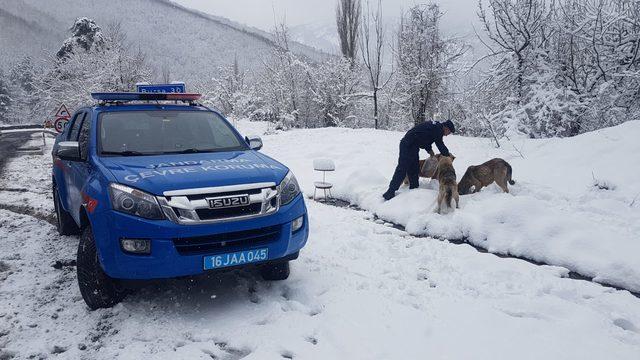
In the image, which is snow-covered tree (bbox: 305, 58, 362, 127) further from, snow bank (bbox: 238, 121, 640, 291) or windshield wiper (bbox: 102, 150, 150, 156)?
windshield wiper (bbox: 102, 150, 150, 156)

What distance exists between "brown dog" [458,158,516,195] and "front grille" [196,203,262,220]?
15.3 ft

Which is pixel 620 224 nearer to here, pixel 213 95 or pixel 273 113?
pixel 273 113

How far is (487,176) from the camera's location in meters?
6.86

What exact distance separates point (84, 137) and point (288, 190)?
7.94 ft

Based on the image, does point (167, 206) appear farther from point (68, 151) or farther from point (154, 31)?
point (154, 31)

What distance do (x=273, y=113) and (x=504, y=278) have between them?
27.4 m

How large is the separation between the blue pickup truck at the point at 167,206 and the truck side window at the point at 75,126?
29.7 inches

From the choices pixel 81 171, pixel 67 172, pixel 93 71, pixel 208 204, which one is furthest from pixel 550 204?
pixel 93 71

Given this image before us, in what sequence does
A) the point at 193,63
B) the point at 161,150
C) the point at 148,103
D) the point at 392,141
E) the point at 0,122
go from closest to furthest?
the point at 161,150 → the point at 148,103 → the point at 392,141 → the point at 0,122 → the point at 193,63

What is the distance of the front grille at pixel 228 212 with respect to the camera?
10.7 ft

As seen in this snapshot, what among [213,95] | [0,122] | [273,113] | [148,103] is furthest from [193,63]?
[148,103]

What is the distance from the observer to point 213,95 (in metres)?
42.8

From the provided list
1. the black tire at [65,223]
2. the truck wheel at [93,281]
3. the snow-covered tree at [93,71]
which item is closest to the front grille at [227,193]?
the truck wheel at [93,281]

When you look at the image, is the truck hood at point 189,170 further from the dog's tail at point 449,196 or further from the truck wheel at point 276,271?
the dog's tail at point 449,196
